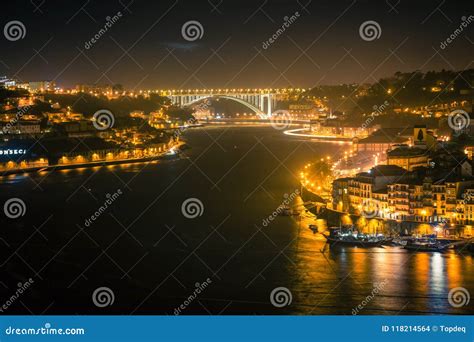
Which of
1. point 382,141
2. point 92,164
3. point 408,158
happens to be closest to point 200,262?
point 408,158

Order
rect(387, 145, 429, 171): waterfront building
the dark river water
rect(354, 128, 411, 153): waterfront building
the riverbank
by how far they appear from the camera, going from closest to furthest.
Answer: the dark river water → rect(387, 145, 429, 171): waterfront building → the riverbank → rect(354, 128, 411, 153): waterfront building

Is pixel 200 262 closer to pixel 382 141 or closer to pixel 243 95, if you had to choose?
pixel 382 141

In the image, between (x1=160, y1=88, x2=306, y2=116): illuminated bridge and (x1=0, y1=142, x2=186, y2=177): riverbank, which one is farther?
(x1=160, y1=88, x2=306, y2=116): illuminated bridge

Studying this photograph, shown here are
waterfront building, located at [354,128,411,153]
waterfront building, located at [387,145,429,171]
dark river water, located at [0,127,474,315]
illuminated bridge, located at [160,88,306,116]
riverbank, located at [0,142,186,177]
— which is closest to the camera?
dark river water, located at [0,127,474,315]

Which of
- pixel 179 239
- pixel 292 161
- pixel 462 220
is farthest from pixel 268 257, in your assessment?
pixel 292 161

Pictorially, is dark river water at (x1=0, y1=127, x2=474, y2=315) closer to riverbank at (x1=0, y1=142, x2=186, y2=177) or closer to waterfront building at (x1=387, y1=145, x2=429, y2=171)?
waterfront building at (x1=387, y1=145, x2=429, y2=171)

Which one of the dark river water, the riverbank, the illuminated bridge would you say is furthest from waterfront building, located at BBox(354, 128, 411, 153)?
the illuminated bridge
